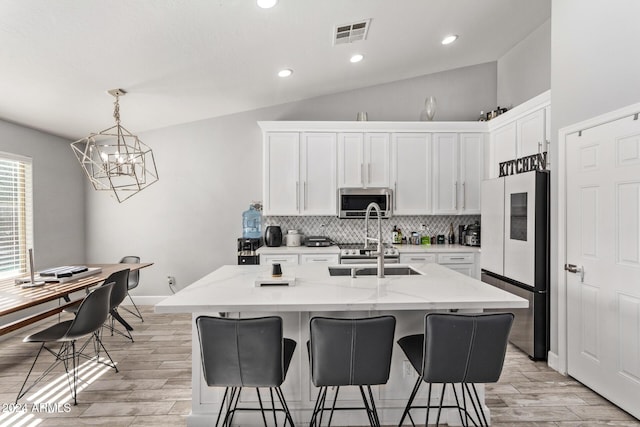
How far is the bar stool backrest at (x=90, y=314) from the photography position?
2.71 metres

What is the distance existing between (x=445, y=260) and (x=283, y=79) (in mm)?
2897

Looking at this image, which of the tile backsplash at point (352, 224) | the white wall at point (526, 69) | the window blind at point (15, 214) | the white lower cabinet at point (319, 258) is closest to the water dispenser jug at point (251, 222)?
the tile backsplash at point (352, 224)

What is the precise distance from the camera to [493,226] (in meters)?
3.94

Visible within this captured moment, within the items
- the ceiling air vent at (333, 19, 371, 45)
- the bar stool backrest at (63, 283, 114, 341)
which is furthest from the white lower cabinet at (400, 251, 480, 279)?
the bar stool backrest at (63, 283, 114, 341)

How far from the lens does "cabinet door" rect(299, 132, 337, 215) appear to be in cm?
472

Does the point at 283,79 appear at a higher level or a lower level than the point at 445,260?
higher

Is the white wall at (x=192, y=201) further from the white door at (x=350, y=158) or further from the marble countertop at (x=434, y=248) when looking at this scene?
the marble countertop at (x=434, y=248)

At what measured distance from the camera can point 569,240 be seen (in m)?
2.96

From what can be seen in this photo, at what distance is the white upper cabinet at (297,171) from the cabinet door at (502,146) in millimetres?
2045

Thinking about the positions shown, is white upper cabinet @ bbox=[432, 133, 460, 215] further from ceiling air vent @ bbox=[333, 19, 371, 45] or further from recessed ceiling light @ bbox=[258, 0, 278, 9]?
recessed ceiling light @ bbox=[258, 0, 278, 9]

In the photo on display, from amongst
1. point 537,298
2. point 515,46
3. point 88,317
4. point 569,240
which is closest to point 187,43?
point 88,317

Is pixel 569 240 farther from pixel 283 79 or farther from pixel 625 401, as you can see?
pixel 283 79

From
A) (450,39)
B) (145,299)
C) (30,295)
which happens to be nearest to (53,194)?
(145,299)

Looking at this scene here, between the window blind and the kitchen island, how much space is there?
2928mm
